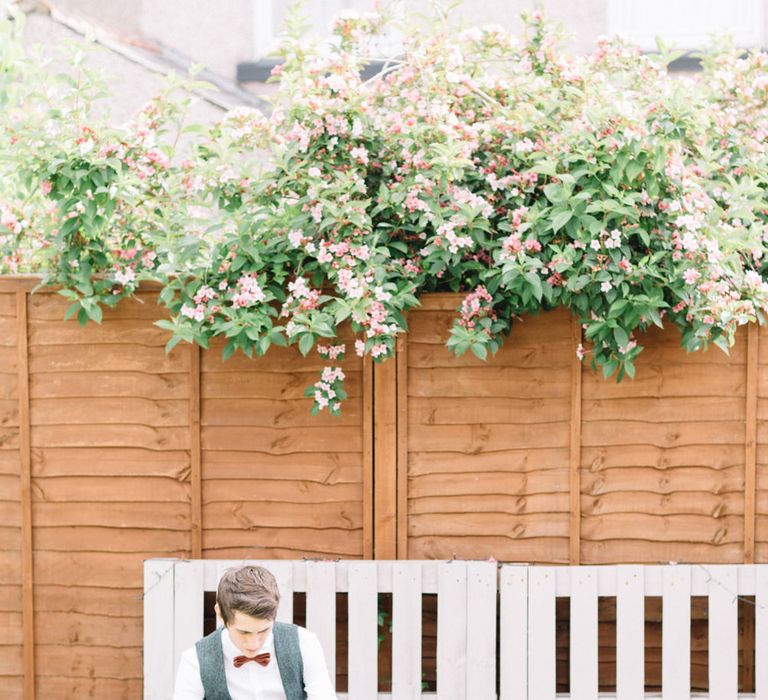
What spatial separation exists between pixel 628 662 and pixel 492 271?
63.2 inches

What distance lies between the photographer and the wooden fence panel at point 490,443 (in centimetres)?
394

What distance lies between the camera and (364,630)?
374 centimetres

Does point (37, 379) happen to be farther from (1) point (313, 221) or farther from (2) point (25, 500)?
(1) point (313, 221)

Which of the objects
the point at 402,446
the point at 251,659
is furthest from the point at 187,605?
the point at 251,659

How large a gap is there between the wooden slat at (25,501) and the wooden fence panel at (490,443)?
1.59 m

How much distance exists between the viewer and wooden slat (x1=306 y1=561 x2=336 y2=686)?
375 centimetres

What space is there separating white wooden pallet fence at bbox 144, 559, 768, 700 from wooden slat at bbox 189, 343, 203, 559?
260mm

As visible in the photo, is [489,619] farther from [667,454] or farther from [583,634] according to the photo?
[667,454]

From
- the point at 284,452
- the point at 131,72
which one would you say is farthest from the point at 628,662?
the point at 131,72

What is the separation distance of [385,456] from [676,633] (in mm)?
1325

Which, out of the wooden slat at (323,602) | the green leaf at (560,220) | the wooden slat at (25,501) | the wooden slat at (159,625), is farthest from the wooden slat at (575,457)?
the wooden slat at (25,501)

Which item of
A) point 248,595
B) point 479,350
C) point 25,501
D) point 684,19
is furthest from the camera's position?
point 684,19

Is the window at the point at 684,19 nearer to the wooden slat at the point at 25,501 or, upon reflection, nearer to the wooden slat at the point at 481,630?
the wooden slat at the point at 481,630

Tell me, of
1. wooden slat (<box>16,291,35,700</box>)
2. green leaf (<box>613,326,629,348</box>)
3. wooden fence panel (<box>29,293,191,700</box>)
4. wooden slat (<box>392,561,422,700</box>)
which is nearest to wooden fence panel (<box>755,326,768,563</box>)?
green leaf (<box>613,326,629,348</box>)
